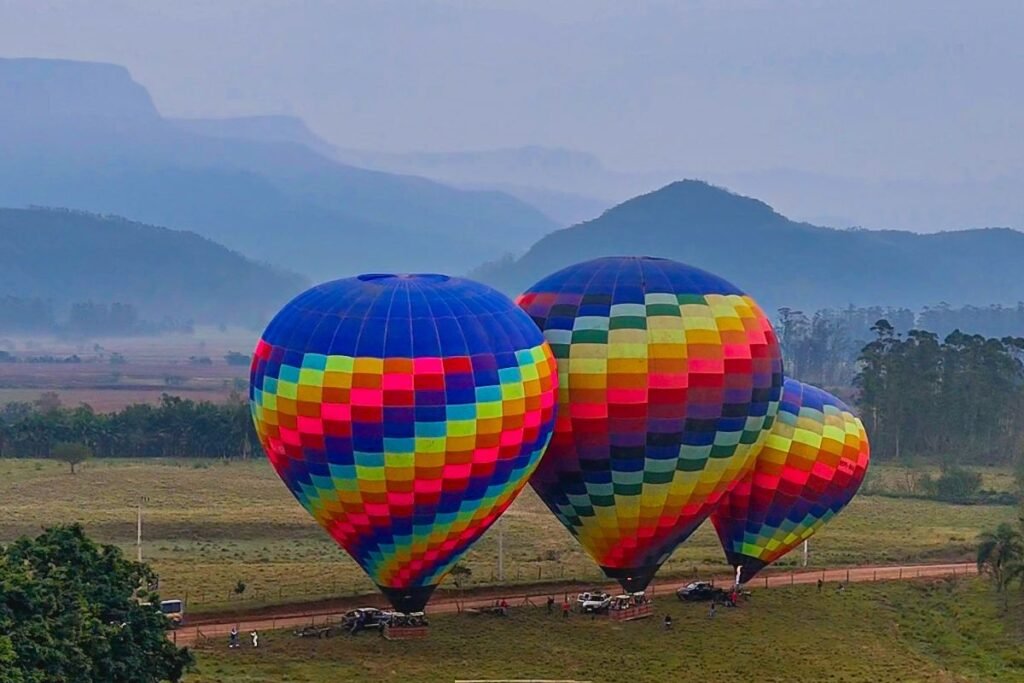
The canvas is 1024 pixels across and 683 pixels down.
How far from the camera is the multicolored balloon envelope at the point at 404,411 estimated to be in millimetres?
32031

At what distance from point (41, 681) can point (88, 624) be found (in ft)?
6.21

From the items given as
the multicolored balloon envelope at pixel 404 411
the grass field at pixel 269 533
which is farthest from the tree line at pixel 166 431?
the multicolored balloon envelope at pixel 404 411

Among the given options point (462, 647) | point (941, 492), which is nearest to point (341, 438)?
point (462, 647)

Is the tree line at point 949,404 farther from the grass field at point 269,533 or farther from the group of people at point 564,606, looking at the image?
the group of people at point 564,606

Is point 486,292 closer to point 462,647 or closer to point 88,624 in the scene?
point 462,647

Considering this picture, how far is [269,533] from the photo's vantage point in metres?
56.9

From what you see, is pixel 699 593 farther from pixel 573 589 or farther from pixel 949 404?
pixel 949 404

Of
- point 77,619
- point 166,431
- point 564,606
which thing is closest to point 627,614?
point 564,606

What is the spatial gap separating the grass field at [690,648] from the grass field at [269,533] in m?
5.43

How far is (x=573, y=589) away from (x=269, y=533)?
64.9 feet

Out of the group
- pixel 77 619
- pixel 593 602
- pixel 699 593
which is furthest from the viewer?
pixel 699 593

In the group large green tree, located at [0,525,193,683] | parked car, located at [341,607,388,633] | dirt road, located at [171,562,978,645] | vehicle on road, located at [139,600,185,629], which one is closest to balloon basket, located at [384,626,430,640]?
parked car, located at [341,607,388,633]

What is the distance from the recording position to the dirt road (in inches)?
1430

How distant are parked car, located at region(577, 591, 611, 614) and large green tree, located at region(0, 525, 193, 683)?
1479cm
